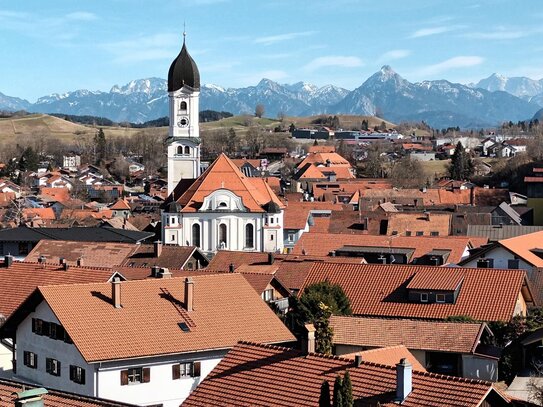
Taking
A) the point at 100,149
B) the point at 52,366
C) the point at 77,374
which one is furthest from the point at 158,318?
the point at 100,149

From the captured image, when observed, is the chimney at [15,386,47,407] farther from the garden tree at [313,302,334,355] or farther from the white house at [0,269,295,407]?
the garden tree at [313,302,334,355]

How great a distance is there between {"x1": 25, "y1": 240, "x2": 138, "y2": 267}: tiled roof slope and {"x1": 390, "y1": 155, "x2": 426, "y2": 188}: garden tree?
3191 inches

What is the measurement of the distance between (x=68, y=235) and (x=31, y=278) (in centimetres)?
2771

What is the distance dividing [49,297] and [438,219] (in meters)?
53.8

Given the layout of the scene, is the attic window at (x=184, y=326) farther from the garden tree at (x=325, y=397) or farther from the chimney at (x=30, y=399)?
the chimney at (x=30, y=399)

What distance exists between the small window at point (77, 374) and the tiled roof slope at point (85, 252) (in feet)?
80.4

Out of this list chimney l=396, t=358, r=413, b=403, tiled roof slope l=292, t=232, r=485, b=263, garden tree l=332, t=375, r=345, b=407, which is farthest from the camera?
tiled roof slope l=292, t=232, r=485, b=263

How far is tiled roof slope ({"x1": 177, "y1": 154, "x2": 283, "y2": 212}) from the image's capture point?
7656 cm

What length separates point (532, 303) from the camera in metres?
40.3

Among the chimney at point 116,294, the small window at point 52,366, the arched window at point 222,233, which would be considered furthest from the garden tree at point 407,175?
the small window at point 52,366

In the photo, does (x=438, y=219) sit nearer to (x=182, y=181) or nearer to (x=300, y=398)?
(x=182, y=181)

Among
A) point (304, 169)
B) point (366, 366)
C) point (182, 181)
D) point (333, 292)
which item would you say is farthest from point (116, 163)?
point (366, 366)

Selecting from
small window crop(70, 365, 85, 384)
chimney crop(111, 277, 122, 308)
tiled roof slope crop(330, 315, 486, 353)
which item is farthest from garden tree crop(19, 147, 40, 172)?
small window crop(70, 365, 85, 384)

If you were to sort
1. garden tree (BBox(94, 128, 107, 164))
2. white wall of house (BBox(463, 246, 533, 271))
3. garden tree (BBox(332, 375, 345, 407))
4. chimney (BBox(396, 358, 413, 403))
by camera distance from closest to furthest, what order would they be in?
garden tree (BBox(332, 375, 345, 407))
chimney (BBox(396, 358, 413, 403))
white wall of house (BBox(463, 246, 533, 271))
garden tree (BBox(94, 128, 107, 164))
